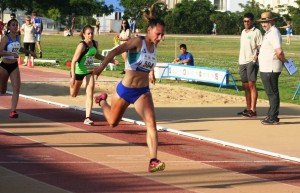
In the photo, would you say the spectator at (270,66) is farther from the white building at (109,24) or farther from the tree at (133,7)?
the white building at (109,24)

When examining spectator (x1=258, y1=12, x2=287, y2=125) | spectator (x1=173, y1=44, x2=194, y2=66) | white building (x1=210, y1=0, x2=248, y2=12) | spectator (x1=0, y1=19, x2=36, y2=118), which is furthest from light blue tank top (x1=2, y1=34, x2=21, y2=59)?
white building (x1=210, y1=0, x2=248, y2=12)

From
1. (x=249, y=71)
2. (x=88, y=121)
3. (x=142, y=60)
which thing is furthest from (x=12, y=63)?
(x=142, y=60)

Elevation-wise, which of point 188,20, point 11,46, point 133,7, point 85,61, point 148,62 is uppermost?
point 148,62

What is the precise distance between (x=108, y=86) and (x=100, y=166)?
11.4 meters

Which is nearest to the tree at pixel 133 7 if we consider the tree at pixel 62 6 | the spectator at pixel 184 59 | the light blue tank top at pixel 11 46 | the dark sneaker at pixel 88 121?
the tree at pixel 62 6

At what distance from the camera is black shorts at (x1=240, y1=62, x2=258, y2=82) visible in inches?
653

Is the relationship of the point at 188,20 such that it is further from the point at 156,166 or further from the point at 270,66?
the point at 156,166

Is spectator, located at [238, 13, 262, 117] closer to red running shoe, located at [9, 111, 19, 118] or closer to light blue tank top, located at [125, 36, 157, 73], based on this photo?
red running shoe, located at [9, 111, 19, 118]

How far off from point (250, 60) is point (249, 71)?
209 mm

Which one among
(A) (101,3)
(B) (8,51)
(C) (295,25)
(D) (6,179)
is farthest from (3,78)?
(A) (101,3)

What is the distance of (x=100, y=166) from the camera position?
1084 cm

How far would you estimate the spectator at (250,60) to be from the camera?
1656 cm

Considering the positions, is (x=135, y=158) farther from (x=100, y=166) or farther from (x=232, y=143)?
(x=232, y=143)

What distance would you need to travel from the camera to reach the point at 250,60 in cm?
1659
